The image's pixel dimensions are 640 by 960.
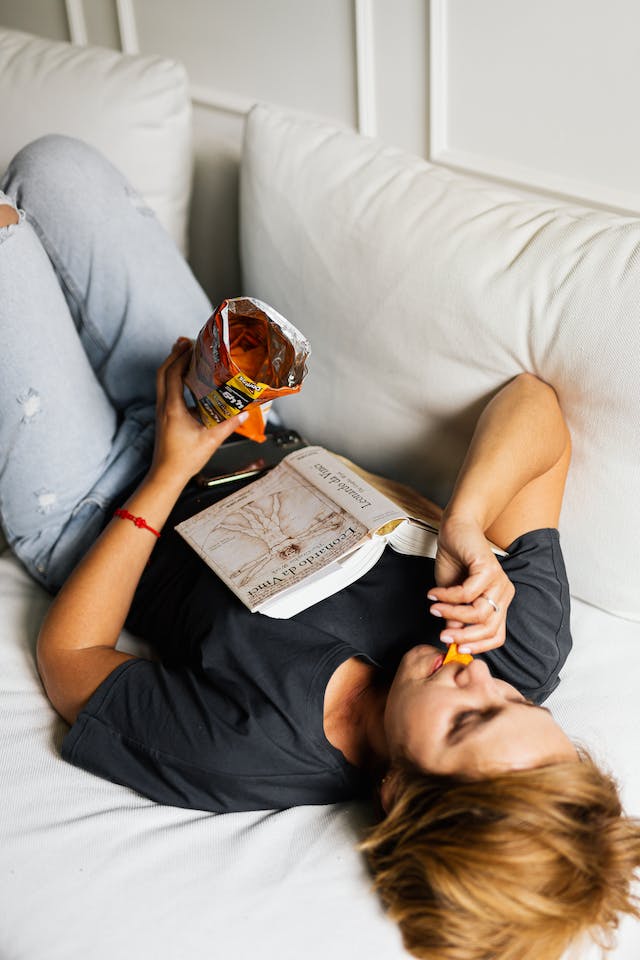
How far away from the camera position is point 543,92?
4.24 ft

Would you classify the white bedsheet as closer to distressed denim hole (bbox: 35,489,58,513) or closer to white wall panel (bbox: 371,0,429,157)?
distressed denim hole (bbox: 35,489,58,513)

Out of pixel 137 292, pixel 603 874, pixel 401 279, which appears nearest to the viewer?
pixel 603 874

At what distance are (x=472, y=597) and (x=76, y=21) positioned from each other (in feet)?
5.98

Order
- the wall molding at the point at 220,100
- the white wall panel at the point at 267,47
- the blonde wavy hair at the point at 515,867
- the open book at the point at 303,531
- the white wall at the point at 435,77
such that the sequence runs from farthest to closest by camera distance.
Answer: the wall molding at the point at 220,100 < the white wall panel at the point at 267,47 < the white wall at the point at 435,77 < the open book at the point at 303,531 < the blonde wavy hair at the point at 515,867

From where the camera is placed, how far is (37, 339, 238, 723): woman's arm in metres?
1.02

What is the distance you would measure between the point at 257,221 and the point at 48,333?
1.27 feet

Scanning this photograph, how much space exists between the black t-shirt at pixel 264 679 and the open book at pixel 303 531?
40 millimetres

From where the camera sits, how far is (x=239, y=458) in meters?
1.24

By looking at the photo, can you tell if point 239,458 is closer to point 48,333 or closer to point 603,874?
point 48,333

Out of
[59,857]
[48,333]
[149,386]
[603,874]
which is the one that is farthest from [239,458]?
[603,874]

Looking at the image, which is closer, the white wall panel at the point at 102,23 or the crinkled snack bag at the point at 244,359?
the crinkled snack bag at the point at 244,359

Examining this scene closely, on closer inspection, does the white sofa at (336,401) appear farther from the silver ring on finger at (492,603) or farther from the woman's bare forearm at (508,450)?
the silver ring on finger at (492,603)

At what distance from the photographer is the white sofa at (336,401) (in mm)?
829

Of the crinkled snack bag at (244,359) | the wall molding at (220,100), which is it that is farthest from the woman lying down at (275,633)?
the wall molding at (220,100)
